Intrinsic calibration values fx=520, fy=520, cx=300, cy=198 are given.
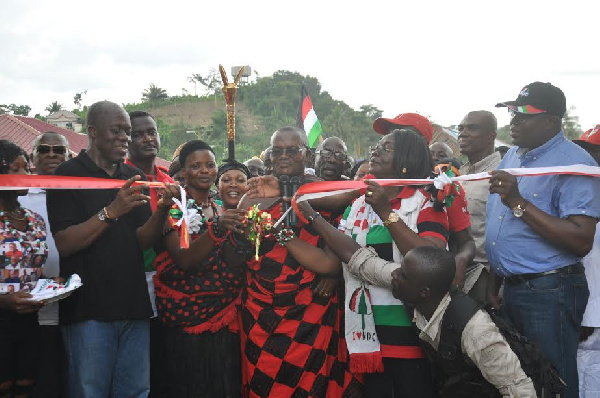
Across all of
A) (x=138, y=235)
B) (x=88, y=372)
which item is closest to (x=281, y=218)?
(x=138, y=235)

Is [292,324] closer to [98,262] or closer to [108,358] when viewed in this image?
[108,358]

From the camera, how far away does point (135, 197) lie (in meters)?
3.22

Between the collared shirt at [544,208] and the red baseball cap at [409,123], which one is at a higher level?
the red baseball cap at [409,123]

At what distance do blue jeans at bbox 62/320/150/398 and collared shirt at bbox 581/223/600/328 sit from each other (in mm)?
3136

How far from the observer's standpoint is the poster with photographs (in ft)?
10.6

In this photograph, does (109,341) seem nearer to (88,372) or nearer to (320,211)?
(88,372)

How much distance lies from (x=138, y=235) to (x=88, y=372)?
910mm

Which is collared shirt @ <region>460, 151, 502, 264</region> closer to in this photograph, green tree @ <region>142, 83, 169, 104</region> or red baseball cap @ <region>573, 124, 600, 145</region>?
red baseball cap @ <region>573, 124, 600, 145</region>

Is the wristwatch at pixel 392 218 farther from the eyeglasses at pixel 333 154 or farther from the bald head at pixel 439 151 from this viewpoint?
the bald head at pixel 439 151

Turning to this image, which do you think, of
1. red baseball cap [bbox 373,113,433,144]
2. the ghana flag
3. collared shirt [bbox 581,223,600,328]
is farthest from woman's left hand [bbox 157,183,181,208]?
the ghana flag

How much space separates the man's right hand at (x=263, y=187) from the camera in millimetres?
3459

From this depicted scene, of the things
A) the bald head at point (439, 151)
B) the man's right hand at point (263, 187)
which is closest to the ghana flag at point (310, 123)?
the bald head at point (439, 151)

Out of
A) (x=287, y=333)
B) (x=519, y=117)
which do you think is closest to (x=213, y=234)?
(x=287, y=333)

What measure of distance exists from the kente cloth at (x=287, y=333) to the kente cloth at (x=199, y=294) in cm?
21
